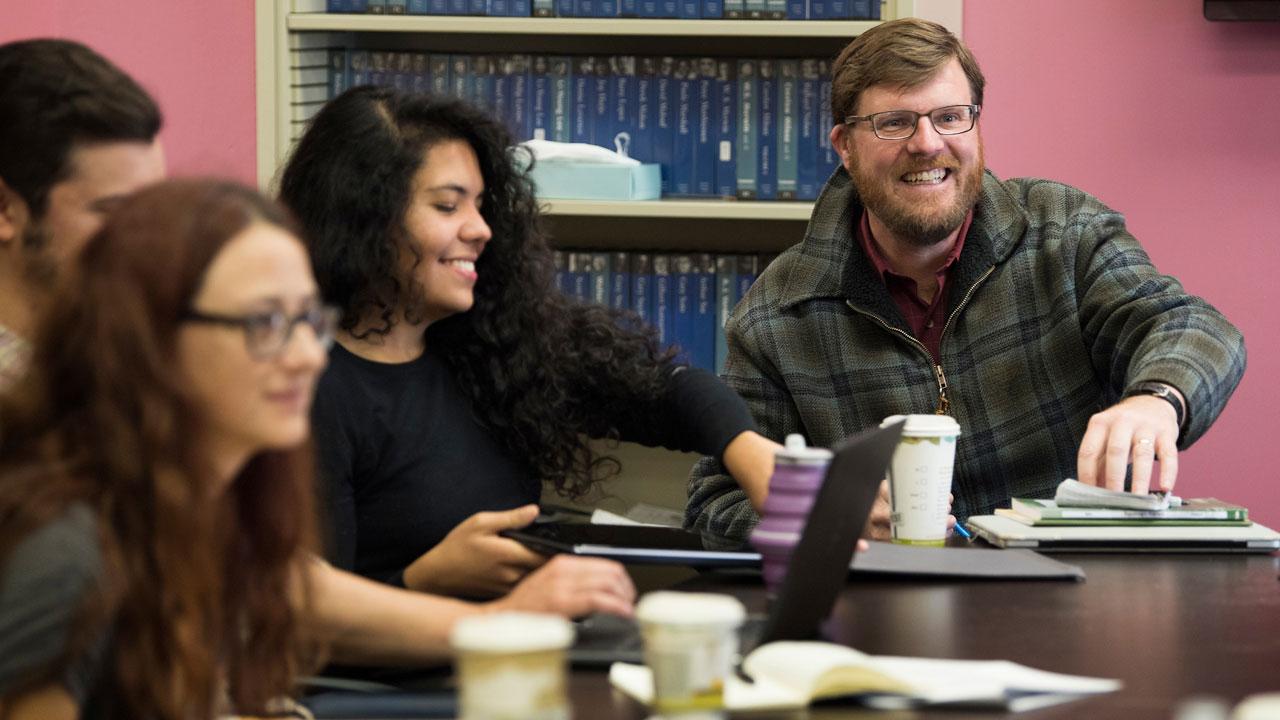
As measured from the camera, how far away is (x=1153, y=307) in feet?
6.64

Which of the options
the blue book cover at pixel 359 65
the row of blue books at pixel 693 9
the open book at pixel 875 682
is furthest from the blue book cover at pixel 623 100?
the open book at pixel 875 682

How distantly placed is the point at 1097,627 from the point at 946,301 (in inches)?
38.6

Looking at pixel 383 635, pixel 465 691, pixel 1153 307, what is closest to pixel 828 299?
pixel 1153 307

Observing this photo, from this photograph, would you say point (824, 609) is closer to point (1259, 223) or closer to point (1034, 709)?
point (1034, 709)

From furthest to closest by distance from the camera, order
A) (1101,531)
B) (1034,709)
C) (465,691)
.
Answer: (1101,531)
(1034,709)
(465,691)

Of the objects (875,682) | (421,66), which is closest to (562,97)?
(421,66)

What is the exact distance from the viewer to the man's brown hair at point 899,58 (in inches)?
85.7

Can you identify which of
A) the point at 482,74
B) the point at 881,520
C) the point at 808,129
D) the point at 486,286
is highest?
the point at 482,74

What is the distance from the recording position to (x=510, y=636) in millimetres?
808

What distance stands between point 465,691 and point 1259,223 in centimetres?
261

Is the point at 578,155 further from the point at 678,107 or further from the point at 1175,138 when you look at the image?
the point at 1175,138

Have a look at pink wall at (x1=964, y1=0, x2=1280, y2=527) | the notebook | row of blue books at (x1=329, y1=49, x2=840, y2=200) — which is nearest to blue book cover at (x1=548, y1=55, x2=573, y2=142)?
row of blue books at (x1=329, y1=49, x2=840, y2=200)

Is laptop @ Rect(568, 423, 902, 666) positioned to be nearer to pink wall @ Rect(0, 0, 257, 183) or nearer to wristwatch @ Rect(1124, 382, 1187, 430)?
wristwatch @ Rect(1124, 382, 1187, 430)

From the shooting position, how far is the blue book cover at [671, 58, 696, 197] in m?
2.95
